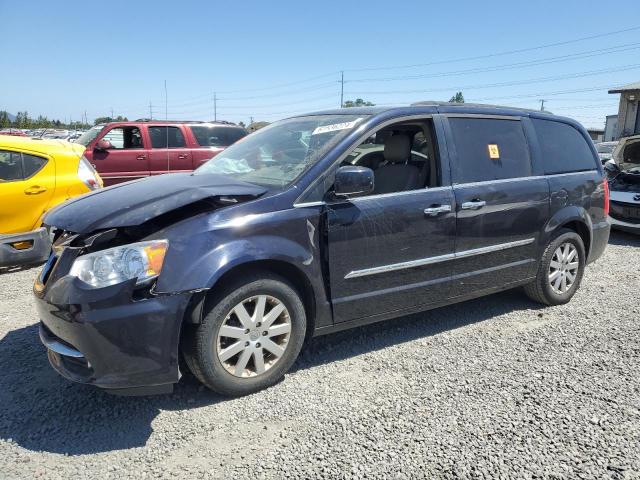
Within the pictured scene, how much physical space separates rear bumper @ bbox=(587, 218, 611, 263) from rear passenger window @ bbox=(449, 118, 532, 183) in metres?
1.18

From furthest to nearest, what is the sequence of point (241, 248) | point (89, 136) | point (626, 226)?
1. point (89, 136)
2. point (626, 226)
3. point (241, 248)

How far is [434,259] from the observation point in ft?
12.5

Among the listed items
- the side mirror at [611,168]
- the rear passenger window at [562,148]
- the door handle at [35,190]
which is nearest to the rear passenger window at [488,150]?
the rear passenger window at [562,148]

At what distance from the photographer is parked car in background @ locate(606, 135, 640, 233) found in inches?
321

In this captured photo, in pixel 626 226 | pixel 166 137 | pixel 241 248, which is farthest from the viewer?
pixel 166 137

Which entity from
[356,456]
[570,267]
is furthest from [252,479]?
[570,267]

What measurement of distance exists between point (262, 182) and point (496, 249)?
207cm

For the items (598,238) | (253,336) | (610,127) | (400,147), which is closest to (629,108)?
(610,127)

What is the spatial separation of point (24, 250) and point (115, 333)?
3.32 m

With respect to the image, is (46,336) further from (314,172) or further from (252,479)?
(314,172)

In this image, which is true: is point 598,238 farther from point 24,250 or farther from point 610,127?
point 610,127

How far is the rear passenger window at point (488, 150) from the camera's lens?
405cm

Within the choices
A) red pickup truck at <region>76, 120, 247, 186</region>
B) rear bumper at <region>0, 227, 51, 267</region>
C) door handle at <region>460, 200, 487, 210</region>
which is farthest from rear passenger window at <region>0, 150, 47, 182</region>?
door handle at <region>460, 200, 487, 210</region>

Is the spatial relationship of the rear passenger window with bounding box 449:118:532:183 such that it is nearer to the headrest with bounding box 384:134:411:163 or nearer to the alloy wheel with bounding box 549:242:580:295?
the headrest with bounding box 384:134:411:163
